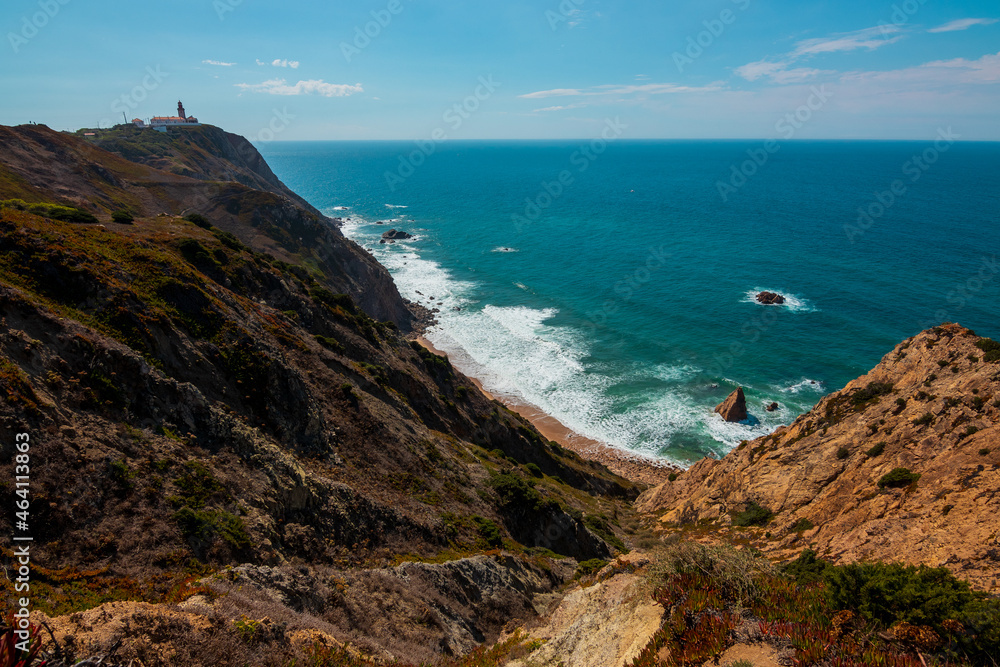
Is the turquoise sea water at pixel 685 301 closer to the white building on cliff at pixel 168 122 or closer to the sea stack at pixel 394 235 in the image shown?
the sea stack at pixel 394 235

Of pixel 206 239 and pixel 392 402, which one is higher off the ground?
pixel 206 239

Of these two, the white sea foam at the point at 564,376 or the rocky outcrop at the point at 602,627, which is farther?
the white sea foam at the point at 564,376

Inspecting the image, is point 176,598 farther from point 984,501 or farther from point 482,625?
point 984,501

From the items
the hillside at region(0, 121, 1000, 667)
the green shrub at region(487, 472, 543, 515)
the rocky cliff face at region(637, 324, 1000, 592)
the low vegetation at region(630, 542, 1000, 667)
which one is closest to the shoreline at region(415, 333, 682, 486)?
the hillside at region(0, 121, 1000, 667)

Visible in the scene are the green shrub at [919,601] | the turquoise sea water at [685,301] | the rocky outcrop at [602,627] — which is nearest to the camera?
the green shrub at [919,601]

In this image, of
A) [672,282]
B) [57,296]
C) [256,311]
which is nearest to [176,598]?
[57,296]

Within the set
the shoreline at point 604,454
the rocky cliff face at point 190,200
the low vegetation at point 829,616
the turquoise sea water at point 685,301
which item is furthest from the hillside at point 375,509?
the rocky cliff face at point 190,200
